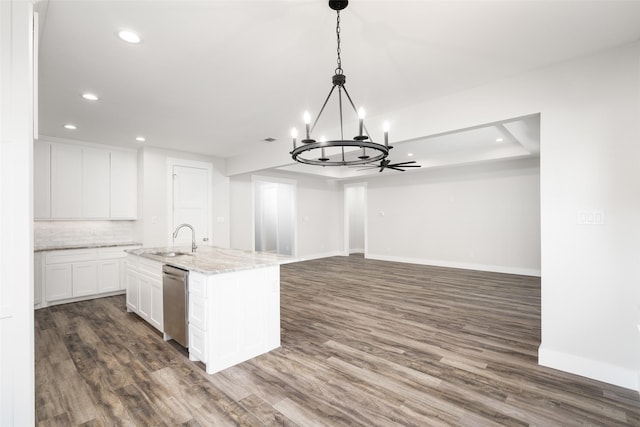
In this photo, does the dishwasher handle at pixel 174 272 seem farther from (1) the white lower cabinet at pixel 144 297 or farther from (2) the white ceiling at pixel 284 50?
(2) the white ceiling at pixel 284 50

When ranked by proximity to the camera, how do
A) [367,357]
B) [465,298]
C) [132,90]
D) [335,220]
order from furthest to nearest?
[335,220] < [465,298] < [132,90] < [367,357]

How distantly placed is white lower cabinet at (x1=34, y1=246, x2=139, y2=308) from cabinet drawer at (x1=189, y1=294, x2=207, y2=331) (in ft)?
10.4

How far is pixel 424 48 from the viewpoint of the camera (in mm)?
2285

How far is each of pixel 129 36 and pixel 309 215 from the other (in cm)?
675

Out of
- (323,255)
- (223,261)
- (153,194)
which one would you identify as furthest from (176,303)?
(323,255)

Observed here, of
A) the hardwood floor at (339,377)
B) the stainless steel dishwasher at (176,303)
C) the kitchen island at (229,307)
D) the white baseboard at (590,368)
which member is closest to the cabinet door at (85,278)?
the hardwood floor at (339,377)

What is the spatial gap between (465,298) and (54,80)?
220 inches

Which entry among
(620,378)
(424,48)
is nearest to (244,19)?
(424,48)

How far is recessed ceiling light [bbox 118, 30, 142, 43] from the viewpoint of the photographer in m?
2.07

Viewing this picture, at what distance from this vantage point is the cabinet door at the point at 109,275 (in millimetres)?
4855

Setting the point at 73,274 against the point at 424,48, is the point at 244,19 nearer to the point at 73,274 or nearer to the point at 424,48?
the point at 424,48

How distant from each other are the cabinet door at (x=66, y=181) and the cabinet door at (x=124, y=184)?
465 millimetres

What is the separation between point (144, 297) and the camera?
141 inches

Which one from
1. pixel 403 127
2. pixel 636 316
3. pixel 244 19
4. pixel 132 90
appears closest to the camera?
pixel 244 19
